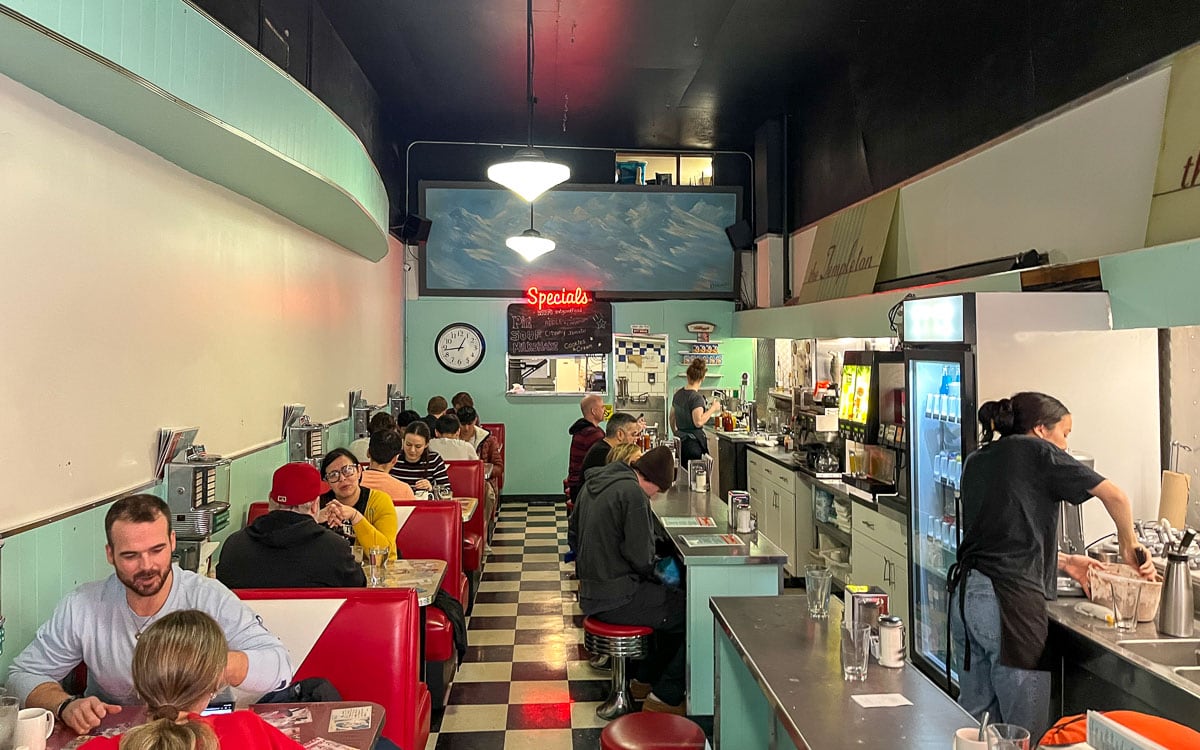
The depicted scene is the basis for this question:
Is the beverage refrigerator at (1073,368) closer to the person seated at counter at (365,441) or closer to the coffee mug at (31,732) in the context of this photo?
the coffee mug at (31,732)

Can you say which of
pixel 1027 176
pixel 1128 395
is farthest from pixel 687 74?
pixel 1128 395

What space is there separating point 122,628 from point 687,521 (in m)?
3.04

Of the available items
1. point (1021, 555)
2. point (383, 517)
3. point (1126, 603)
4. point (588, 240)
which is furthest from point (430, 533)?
point (588, 240)

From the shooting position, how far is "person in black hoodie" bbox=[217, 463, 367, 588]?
339 cm

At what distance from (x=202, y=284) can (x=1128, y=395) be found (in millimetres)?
4359

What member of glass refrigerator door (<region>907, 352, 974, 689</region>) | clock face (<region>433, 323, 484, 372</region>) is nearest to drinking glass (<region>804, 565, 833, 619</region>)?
glass refrigerator door (<region>907, 352, 974, 689</region>)

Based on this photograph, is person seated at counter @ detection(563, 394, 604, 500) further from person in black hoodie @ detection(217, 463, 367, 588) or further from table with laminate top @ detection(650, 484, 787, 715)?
person in black hoodie @ detection(217, 463, 367, 588)

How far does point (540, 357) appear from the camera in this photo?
33.5ft

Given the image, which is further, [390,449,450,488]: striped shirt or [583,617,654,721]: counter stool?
[390,449,450,488]: striped shirt

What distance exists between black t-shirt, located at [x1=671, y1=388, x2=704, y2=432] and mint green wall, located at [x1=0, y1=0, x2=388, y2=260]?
14.8 feet

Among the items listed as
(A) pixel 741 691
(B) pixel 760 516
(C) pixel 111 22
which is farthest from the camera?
(B) pixel 760 516

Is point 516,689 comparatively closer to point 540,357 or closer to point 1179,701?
point 1179,701

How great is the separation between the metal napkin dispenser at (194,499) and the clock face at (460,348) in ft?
21.2

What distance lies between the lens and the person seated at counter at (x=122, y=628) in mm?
2539
